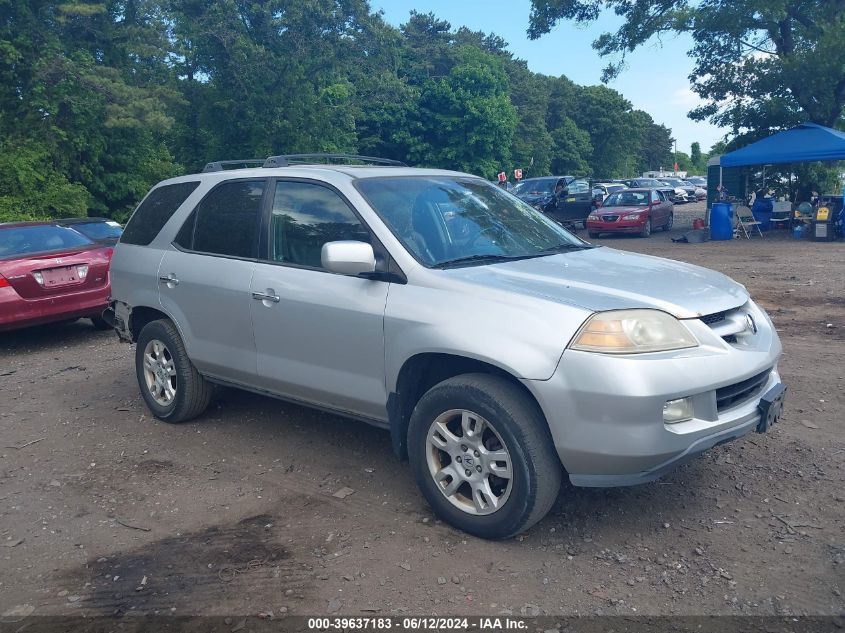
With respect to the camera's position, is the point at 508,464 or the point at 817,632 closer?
the point at 817,632

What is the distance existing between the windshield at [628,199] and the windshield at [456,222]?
18.9 meters

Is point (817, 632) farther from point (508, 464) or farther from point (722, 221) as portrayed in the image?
point (722, 221)

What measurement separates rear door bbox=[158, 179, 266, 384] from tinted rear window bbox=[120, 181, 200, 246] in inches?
11.0

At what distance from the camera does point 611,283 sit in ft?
12.5

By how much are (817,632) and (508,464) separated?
1.40 metres

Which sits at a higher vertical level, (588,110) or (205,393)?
(588,110)

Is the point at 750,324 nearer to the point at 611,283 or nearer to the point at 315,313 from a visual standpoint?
the point at 611,283

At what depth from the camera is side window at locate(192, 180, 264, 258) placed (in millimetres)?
4945

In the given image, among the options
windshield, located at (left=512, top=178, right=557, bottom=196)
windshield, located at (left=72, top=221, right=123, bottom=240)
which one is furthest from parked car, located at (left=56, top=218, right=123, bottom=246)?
windshield, located at (left=512, top=178, right=557, bottom=196)

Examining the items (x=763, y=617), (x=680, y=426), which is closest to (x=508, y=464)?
(x=680, y=426)

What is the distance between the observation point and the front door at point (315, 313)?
4.13 metres

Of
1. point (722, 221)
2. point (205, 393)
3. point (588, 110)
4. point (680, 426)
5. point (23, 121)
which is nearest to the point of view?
point (680, 426)

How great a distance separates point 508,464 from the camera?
355 centimetres

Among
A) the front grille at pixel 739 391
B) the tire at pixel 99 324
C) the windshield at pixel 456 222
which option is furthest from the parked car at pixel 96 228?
the front grille at pixel 739 391
